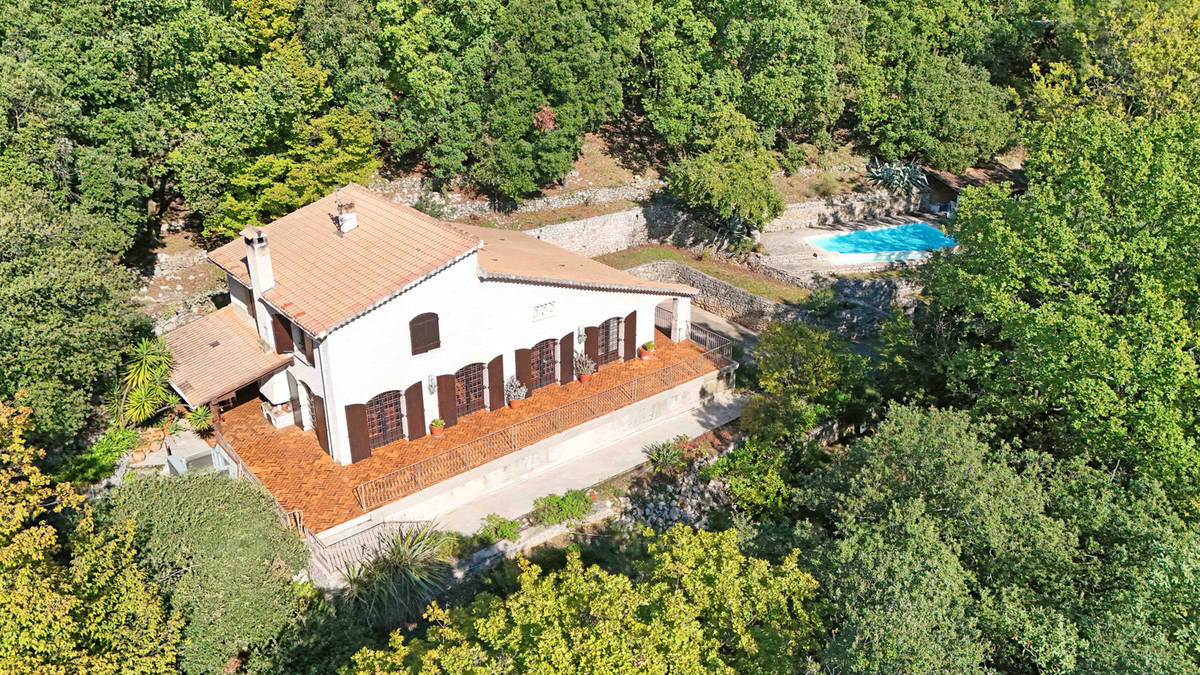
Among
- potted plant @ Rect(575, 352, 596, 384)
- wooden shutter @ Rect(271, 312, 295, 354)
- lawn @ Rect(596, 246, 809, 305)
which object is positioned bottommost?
lawn @ Rect(596, 246, 809, 305)

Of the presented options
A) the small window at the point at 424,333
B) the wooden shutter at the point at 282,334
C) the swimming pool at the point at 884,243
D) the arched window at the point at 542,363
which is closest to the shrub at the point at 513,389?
the arched window at the point at 542,363

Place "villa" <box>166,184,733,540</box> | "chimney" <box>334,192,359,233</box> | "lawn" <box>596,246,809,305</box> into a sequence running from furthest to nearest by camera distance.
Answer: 1. "lawn" <box>596,246,809,305</box>
2. "chimney" <box>334,192,359,233</box>
3. "villa" <box>166,184,733,540</box>

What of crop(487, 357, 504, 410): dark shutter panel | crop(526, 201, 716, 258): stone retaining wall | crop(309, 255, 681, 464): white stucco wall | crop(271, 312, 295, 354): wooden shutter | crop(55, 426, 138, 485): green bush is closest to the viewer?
crop(309, 255, 681, 464): white stucco wall

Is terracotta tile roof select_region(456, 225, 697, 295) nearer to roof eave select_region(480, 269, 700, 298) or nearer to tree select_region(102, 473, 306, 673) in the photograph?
roof eave select_region(480, 269, 700, 298)

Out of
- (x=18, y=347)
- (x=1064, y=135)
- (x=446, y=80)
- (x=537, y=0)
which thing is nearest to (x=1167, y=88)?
(x=1064, y=135)

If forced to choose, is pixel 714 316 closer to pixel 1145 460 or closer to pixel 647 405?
pixel 647 405

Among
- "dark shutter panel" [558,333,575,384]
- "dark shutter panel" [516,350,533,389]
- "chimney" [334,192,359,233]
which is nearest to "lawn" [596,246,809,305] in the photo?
"dark shutter panel" [558,333,575,384]

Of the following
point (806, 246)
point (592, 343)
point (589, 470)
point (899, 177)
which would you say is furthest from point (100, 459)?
point (899, 177)
